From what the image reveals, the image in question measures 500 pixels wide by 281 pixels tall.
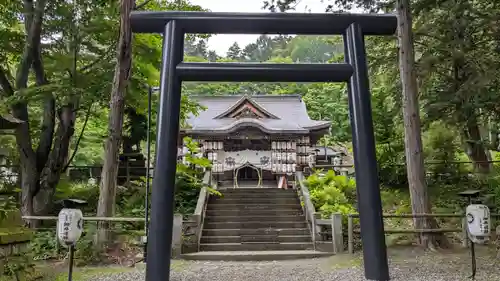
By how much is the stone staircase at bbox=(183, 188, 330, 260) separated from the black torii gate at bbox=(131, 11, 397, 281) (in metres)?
3.58

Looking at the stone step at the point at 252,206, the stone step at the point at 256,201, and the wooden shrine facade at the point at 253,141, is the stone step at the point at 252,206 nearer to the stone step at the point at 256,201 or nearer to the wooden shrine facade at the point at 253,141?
the stone step at the point at 256,201

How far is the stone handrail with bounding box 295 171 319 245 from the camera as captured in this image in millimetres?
9359

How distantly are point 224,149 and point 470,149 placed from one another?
9443 millimetres

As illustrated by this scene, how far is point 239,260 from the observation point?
8.31 m

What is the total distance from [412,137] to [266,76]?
4291mm

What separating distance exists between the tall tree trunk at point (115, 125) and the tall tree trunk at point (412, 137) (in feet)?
19.6

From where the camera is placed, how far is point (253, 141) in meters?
17.0

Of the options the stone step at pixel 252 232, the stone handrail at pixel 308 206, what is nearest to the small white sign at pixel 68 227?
the stone step at pixel 252 232

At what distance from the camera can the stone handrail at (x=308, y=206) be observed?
9.36 meters

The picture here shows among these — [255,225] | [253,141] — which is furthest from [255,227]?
[253,141]

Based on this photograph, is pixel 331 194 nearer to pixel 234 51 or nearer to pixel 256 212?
pixel 256 212

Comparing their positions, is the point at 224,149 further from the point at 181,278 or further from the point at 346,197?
the point at 181,278

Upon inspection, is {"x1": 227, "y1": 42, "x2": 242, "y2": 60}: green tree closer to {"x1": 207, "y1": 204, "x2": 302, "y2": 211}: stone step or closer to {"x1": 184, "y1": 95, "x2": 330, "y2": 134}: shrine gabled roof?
{"x1": 184, "y1": 95, "x2": 330, "y2": 134}: shrine gabled roof

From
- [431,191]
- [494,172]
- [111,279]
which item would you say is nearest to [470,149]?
[494,172]
